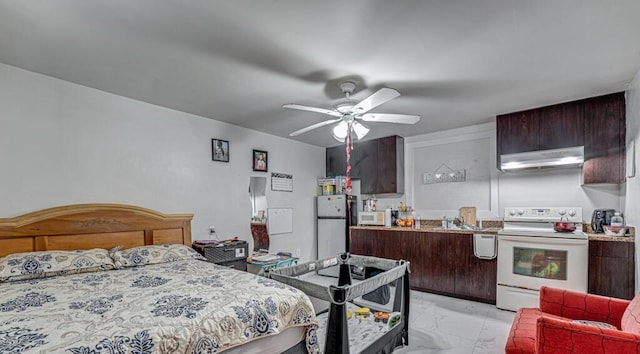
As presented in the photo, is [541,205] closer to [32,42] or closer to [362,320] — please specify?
[362,320]

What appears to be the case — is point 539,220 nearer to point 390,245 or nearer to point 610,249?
point 610,249

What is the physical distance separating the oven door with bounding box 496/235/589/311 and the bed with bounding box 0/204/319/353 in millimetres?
2693

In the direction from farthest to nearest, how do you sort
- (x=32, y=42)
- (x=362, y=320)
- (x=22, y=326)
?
(x=362, y=320), (x=32, y=42), (x=22, y=326)

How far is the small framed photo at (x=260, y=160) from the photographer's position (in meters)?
4.48

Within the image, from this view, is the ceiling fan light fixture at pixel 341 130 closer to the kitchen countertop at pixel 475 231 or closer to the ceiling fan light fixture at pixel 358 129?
the ceiling fan light fixture at pixel 358 129

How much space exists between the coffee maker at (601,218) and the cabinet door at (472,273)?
113 cm

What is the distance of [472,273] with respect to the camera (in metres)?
3.76

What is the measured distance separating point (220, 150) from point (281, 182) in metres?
1.20

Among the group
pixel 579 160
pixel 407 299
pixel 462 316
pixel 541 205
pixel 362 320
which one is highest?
pixel 579 160

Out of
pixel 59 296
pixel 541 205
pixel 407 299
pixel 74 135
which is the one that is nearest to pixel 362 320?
pixel 407 299

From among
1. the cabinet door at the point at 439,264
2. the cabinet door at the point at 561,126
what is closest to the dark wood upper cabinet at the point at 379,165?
the cabinet door at the point at 439,264

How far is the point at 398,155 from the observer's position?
4910 millimetres

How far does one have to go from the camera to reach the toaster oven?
4.75 metres

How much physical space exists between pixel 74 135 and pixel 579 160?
208 inches
